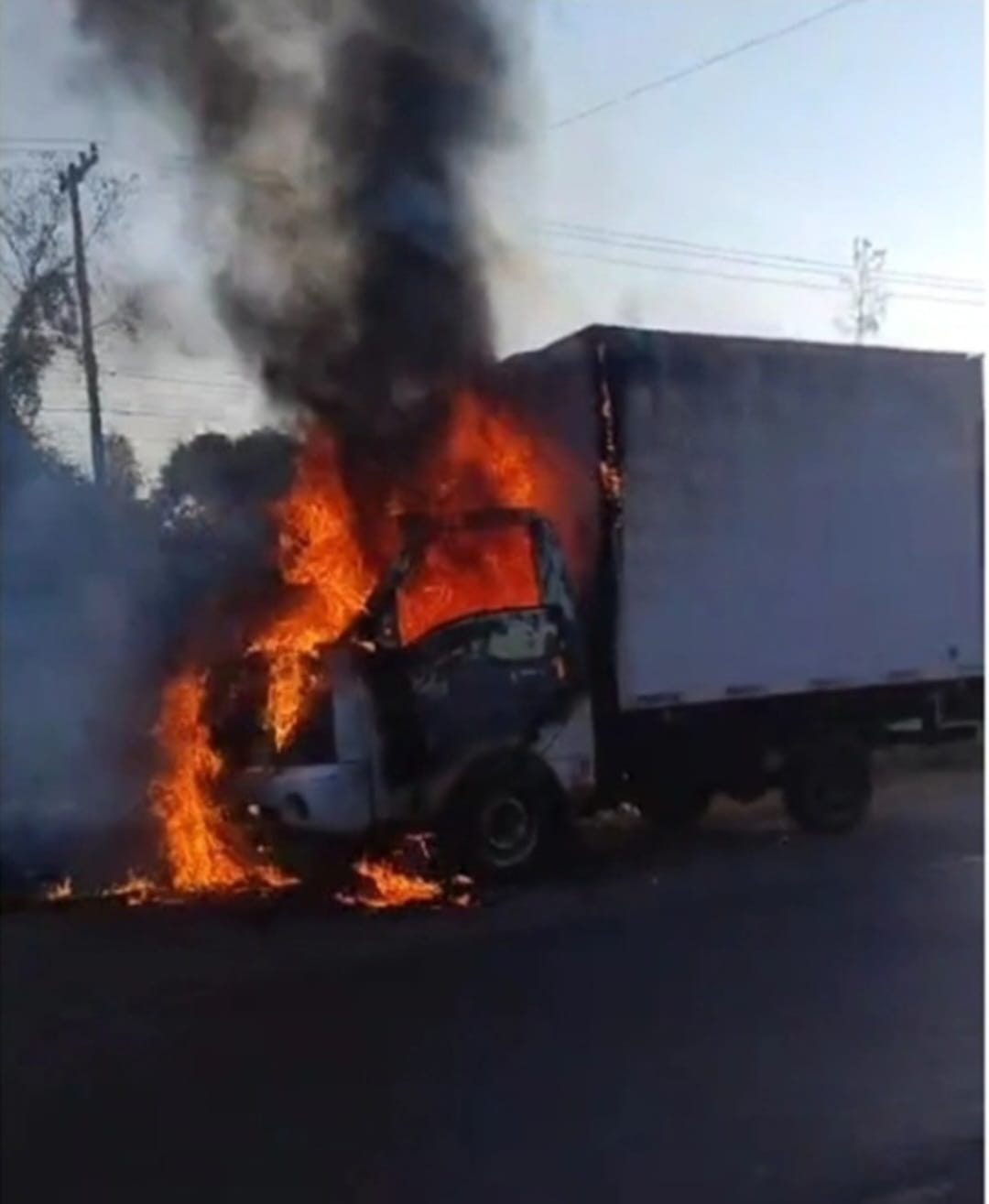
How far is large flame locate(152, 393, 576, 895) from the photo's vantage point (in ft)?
7.47

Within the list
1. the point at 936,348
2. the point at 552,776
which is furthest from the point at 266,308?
the point at 936,348

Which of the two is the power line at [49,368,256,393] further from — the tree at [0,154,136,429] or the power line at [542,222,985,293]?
the power line at [542,222,985,293]

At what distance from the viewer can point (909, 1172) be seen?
3053 mm

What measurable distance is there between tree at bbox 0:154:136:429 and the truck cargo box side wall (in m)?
0.84

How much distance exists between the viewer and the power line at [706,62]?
2.71m

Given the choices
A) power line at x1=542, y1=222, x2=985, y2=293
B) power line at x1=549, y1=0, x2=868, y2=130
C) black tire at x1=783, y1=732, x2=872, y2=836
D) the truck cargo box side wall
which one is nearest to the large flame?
the truck cargo box side wall

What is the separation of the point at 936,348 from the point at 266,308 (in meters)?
1.27

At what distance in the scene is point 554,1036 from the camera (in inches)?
111

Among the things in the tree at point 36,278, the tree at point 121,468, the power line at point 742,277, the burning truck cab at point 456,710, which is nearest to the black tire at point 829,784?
the burning truck cab at point 456,710

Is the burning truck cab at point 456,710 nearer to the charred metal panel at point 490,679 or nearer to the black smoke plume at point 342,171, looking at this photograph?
the charred metal panel at point 490,679

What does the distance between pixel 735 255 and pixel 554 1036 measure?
1.24m

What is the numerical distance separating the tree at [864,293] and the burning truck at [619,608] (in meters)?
0.04

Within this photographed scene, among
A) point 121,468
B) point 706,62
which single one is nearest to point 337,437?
point 121,468

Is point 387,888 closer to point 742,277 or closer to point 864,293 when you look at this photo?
point 742,277
